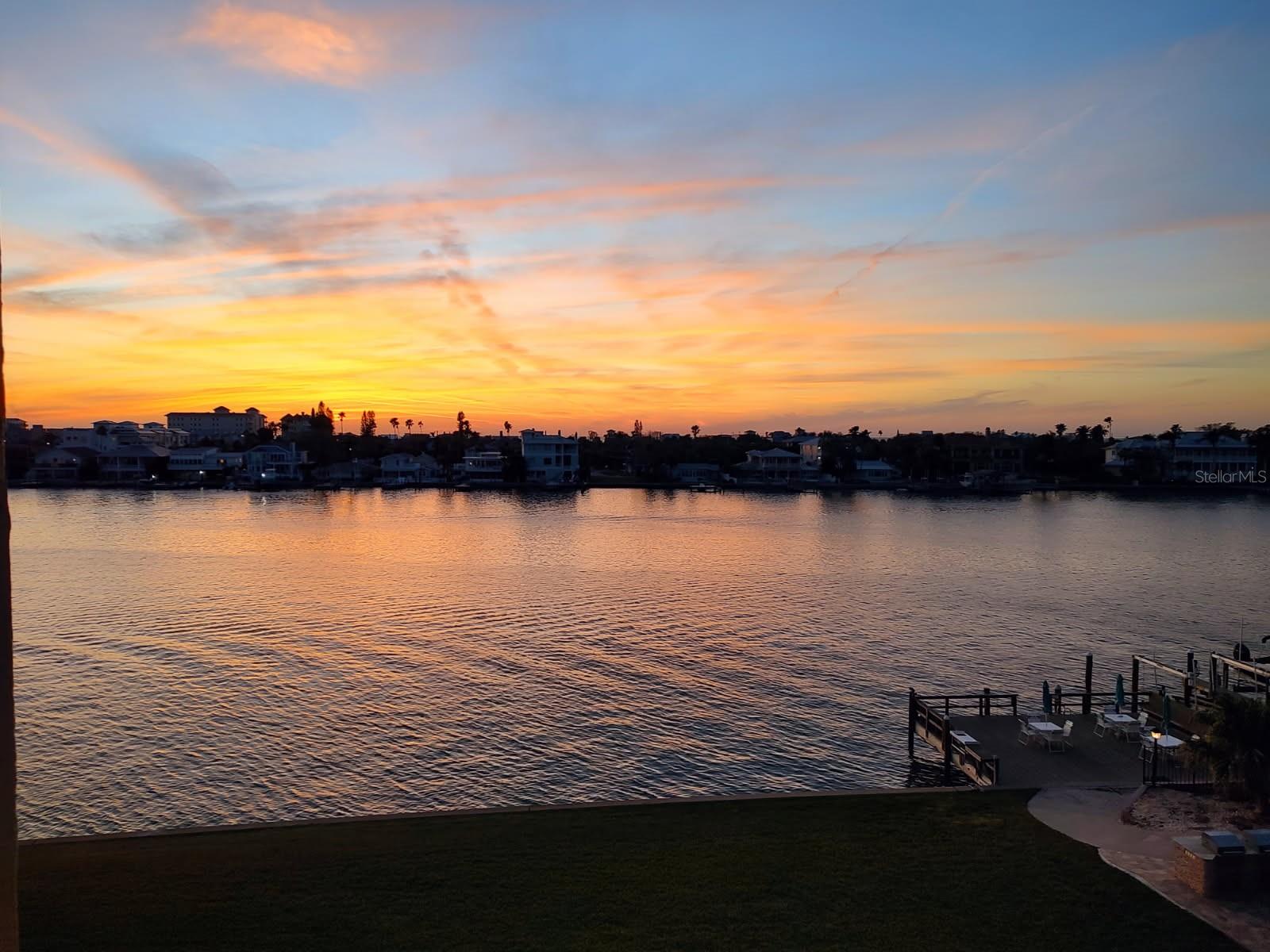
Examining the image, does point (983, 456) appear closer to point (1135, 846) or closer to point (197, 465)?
point (197, 465)

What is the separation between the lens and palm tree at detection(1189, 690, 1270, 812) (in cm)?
1578

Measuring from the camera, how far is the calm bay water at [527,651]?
2428cm

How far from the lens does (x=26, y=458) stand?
181 metres

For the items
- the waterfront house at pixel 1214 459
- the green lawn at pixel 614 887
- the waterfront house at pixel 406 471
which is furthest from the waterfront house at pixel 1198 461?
the green lawn at pixel 614 887

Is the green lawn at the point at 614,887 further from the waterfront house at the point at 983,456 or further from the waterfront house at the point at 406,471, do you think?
the waterfront house at the point at 983,456

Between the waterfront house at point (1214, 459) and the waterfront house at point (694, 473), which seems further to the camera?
the waterfront house at point (694, 473)

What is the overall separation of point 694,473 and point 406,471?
206ft

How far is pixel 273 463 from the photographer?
179 m

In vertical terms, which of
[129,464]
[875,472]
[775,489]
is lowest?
[775,489]

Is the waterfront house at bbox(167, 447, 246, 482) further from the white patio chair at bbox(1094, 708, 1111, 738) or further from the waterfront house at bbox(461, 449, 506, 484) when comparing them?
the white patio chair at bbox(1094, 708, 1111, 738)

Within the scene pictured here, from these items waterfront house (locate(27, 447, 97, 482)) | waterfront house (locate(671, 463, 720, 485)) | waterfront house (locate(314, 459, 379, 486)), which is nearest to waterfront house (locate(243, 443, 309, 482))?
waterfront house (locate(314, 459, 379, 486))

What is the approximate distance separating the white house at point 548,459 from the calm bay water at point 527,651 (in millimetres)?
81192

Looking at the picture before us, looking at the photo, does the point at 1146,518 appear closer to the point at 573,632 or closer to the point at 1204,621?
the point at 1204,621

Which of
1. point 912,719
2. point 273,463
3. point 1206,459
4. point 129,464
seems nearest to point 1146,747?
point 912,719
